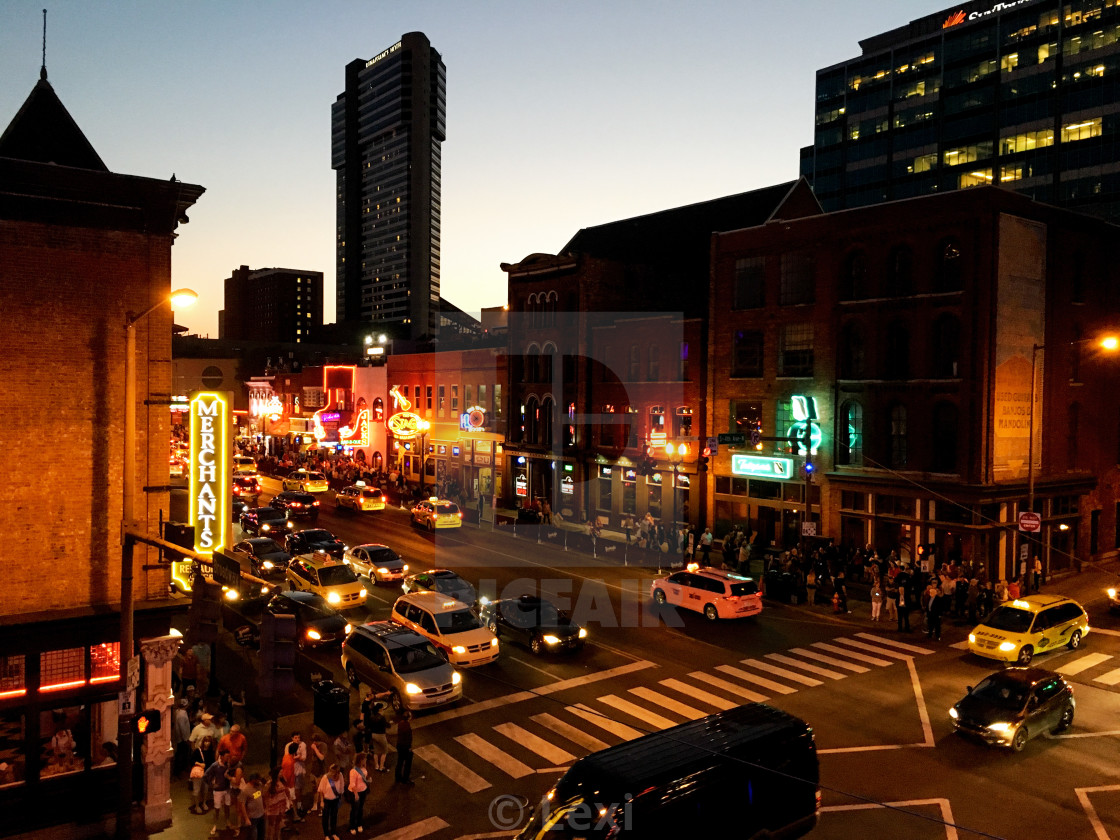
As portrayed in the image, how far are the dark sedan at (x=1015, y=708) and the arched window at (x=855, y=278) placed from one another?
20262 millimetres

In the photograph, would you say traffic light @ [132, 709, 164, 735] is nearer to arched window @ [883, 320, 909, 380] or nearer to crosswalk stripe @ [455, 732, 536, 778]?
crosswalk stripe @ [455, 732, 536, 778]

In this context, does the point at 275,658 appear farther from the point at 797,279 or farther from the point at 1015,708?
the point at 797,279

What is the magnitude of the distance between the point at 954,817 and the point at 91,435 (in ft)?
52.4

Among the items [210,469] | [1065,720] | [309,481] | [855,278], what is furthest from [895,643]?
[309,481]

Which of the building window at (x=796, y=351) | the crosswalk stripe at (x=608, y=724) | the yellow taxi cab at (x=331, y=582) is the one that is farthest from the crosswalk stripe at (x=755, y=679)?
the building window at (x=796, y=351)

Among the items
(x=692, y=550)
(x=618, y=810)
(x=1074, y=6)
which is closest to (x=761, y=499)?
(x=692, y=550)

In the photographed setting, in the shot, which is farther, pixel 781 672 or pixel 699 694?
pixel 781 672

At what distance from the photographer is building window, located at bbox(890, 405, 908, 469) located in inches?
1291

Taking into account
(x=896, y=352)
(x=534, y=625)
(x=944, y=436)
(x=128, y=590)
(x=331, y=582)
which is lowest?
(x=534, y=625)

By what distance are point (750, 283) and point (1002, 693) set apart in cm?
2516

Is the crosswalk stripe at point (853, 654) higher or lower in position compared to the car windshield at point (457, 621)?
lower

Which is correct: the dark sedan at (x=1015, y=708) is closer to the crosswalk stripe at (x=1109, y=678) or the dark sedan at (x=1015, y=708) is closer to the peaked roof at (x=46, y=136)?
the crosswalk stripe at (x=1109, y=678)

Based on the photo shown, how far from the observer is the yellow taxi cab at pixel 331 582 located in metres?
26.4

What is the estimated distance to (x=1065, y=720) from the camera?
1686 centimetres
